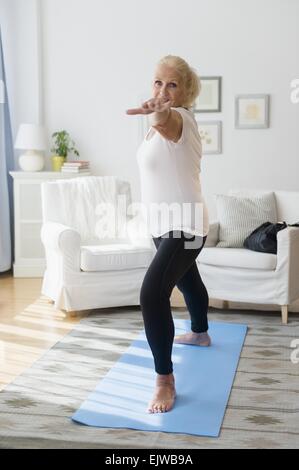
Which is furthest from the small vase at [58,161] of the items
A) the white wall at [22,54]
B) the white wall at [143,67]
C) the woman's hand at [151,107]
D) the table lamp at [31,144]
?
the woman's hand at [151,107]

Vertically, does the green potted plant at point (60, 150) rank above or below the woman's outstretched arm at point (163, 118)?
below

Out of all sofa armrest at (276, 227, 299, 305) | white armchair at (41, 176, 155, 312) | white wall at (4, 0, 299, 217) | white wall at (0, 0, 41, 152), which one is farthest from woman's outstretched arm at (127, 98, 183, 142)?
white wall at (0, 0, 41, 152)

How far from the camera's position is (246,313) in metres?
4.29

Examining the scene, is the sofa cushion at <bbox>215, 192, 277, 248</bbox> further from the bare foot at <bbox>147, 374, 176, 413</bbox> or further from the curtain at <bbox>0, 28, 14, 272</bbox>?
→ the curtain at <bbox>0, 28, 14, 272</bbox>

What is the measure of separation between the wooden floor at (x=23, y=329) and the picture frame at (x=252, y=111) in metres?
2.23

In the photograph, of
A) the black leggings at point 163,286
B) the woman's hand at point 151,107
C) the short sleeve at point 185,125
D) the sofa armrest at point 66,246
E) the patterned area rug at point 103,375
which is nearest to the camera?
the woman's hand at point 151,107

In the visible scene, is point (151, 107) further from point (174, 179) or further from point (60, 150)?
point (60, 150)

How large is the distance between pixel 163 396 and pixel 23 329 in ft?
4.92

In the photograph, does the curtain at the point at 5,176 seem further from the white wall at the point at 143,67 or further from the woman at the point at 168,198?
the woman at the point at 168,198

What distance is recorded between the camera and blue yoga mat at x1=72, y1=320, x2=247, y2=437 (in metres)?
2.47

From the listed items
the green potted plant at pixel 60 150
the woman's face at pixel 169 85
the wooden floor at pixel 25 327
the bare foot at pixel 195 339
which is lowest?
the wooden floor at pixel 25 327

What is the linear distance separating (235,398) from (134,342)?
0.91 metres

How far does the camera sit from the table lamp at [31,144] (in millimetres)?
5422

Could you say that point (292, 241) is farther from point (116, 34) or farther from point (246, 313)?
point (116, 34)
